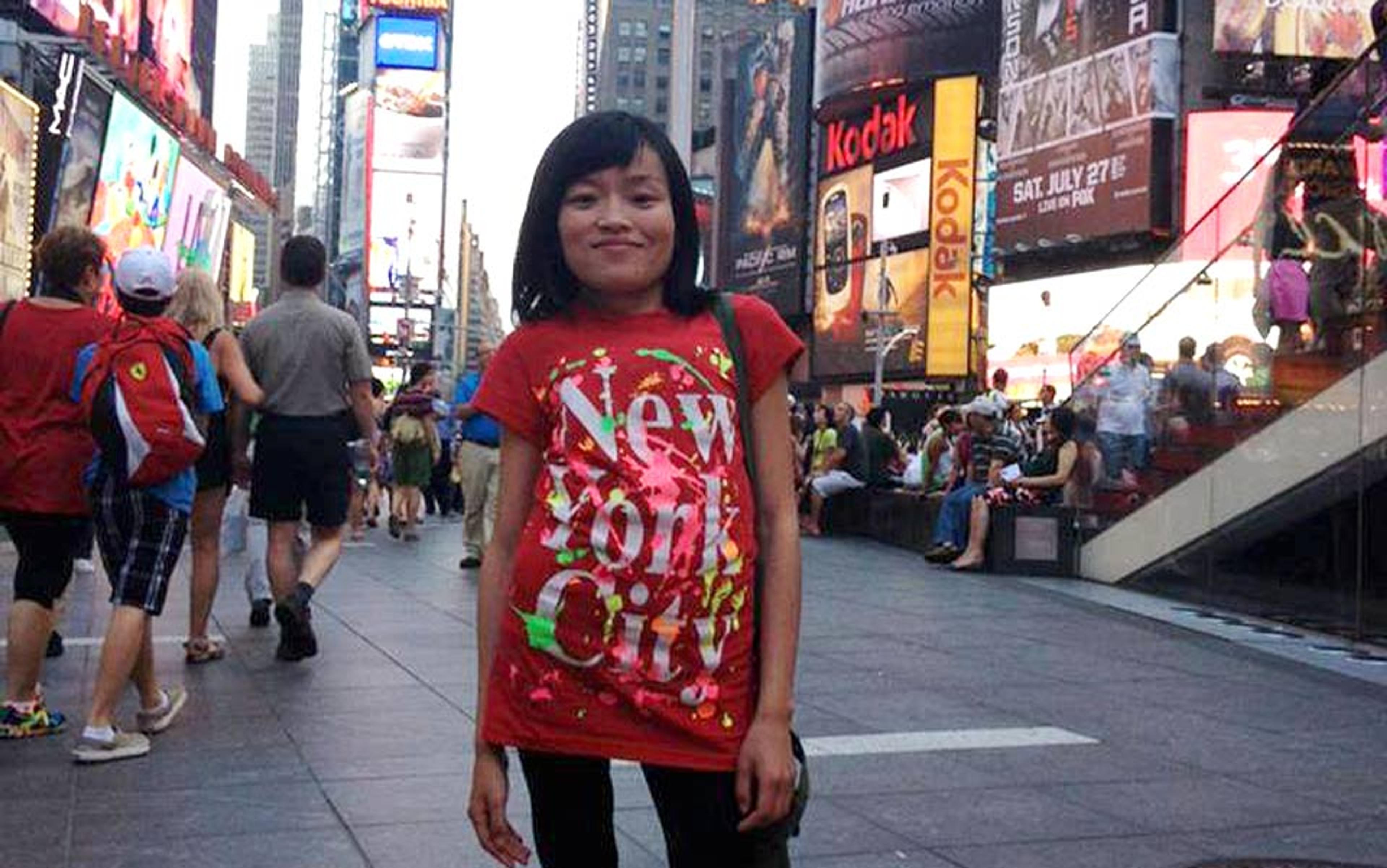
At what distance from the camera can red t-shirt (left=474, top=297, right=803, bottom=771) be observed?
235cm

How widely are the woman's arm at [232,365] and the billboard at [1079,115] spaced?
1430 inches

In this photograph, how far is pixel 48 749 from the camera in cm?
557

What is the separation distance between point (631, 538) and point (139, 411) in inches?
136

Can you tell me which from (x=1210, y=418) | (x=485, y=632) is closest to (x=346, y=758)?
(x=485, y=632)

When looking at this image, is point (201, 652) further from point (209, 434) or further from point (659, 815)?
point (659, 815)

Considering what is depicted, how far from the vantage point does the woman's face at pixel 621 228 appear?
2490 mm

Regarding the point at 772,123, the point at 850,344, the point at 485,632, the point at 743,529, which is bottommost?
the point at 485,632

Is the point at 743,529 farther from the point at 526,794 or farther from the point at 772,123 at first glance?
the point at 772,123

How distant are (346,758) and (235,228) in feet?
173

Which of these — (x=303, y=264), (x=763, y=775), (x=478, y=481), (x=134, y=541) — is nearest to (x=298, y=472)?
(x=303, y=264)

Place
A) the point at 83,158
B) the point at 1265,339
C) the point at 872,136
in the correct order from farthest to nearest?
the point at 872,136, the point at 83,158, the point at 1265,339

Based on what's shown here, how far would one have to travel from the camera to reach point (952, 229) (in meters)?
51.7

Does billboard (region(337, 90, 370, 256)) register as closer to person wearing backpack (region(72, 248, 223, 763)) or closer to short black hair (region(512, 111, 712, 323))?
person wearing backpack (region(72, 248, 223, 763))

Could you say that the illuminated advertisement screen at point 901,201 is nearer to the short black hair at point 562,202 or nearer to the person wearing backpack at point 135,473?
the person wearing backpack at point 135,473
